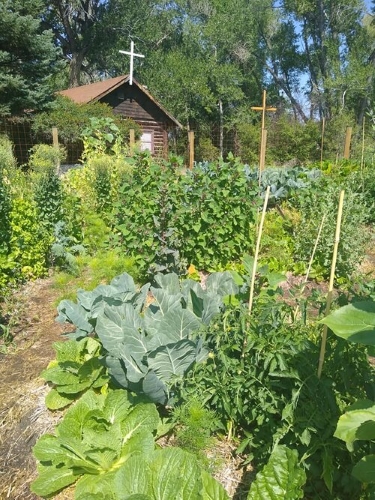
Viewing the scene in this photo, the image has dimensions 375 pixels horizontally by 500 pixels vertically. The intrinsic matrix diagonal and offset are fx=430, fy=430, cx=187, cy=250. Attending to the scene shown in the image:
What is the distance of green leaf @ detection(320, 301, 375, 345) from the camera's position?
43.1 inches

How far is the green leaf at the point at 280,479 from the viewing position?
5.21 ft

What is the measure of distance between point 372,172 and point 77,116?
1125cm

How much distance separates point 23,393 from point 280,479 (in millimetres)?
1888

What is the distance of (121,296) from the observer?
267 centimetres

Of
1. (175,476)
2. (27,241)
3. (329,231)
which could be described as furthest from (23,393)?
(329,231)

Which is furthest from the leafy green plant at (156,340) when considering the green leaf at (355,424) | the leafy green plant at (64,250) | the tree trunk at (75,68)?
the tree trunk at (75,68)

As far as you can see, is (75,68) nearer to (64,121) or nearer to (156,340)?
(64,121)

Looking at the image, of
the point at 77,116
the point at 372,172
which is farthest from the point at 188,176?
the point at 77,116

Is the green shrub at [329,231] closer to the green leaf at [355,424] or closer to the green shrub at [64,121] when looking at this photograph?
the green leaf at [355,424]

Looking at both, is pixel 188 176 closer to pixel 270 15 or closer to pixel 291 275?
pixel 291 275

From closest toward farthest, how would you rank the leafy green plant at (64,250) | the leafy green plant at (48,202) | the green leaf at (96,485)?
the green leaf at (96,485) < the leafy green plant at (64,250) < the leafy green plant at (48,202)

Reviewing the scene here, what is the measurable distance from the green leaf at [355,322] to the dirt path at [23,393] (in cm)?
182

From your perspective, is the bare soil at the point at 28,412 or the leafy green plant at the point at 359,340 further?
the bare soil at the point at 28,412

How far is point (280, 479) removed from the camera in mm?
1610
